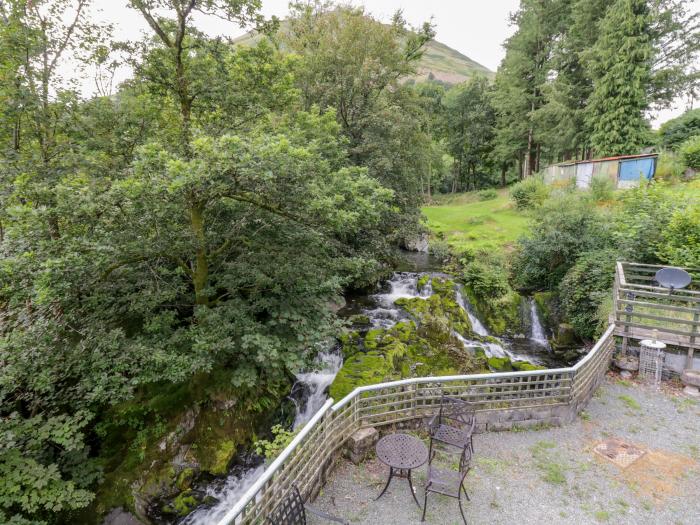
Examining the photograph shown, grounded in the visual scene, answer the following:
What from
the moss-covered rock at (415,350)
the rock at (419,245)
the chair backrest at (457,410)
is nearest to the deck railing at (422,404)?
the chair backrest at (457,410)

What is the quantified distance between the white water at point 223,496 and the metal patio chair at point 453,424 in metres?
3.94

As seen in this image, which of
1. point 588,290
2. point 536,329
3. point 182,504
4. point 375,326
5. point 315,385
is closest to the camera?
point 182,504

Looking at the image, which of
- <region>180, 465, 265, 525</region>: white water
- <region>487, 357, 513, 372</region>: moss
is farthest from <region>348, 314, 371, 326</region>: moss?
<region>180, 465, 265, 525</region>: white water

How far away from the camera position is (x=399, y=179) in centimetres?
1630

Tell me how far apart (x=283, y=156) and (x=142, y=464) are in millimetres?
6552

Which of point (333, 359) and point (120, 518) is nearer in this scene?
point (120, 518)

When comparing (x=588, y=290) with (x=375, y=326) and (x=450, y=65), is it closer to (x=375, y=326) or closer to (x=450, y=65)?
(x=375, y=326)

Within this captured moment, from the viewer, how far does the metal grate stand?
8117mm

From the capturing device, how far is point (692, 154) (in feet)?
67.2

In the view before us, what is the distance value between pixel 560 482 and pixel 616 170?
72.1 feet

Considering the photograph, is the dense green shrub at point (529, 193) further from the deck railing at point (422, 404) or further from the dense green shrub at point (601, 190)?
the deck railing at point (422, 404)

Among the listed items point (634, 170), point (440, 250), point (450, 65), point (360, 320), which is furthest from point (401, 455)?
point (450, 65)

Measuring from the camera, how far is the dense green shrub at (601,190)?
19391mm

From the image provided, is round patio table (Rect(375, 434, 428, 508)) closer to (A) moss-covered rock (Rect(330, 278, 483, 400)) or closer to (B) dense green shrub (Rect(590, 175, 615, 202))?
(A) moss-covered rock (Rect(330, 278, 483, 400))
